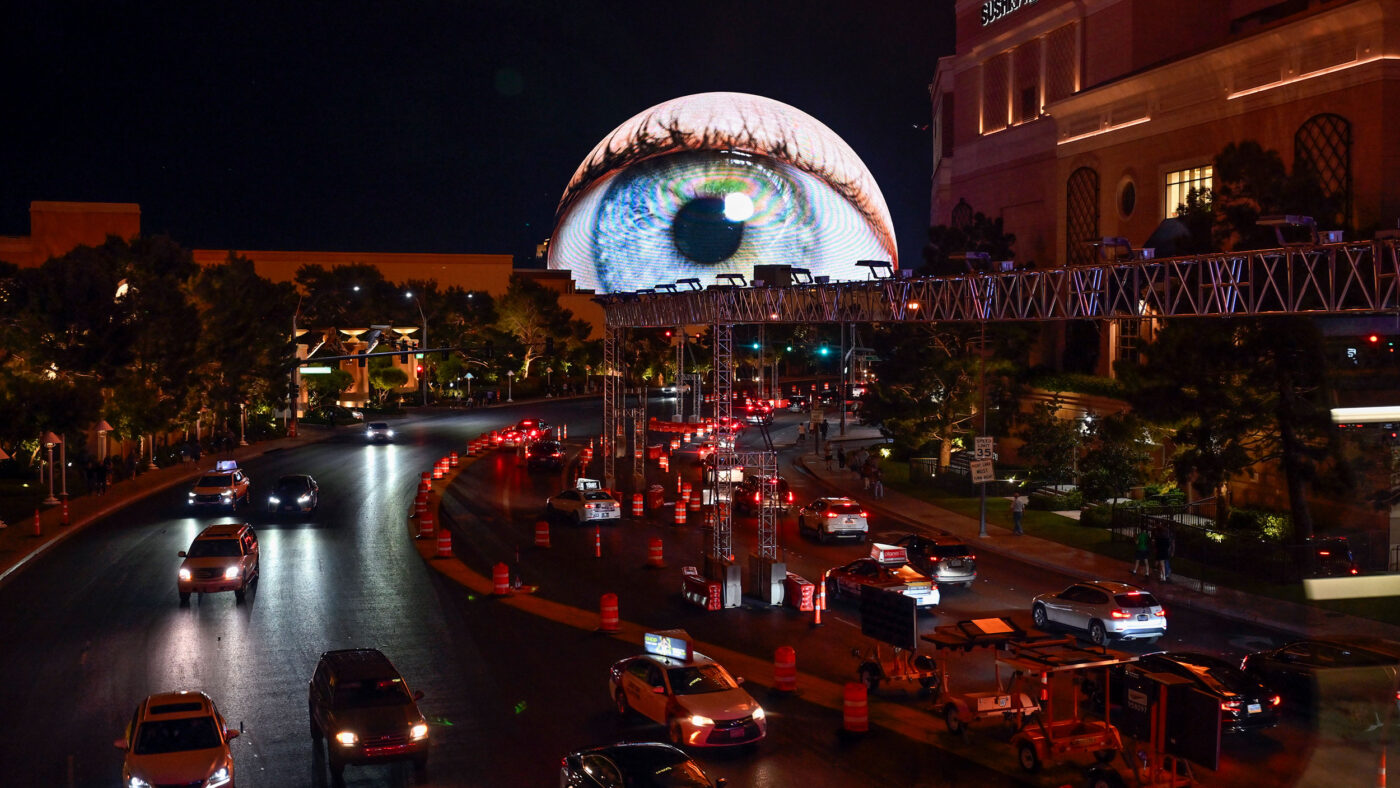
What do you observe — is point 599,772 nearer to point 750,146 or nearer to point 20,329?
point 20,329

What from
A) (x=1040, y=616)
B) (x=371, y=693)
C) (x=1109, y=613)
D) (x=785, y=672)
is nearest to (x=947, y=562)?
(x=1040, y=616)

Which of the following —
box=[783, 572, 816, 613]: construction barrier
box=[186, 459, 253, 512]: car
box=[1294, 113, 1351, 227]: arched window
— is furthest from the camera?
box=[186, 459, 253, 512]: car

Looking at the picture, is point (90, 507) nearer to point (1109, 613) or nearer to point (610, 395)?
point (610, 395)

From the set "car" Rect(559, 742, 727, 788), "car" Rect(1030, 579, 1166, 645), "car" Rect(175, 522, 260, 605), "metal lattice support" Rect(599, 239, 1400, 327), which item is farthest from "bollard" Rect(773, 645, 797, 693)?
"car" Rect(175, 522, 260, 605)

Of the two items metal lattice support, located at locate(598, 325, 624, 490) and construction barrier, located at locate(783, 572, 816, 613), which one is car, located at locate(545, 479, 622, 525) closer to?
metal lattice support, located at locate(598, 325, 624, 490)

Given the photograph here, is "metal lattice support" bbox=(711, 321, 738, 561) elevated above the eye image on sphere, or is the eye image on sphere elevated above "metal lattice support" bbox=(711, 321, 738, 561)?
the eye image on sphere

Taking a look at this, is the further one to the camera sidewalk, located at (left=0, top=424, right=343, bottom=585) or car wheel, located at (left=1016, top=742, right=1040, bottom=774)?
sidewalk, located at (left=0, top=424, right=343, bottom=585)
